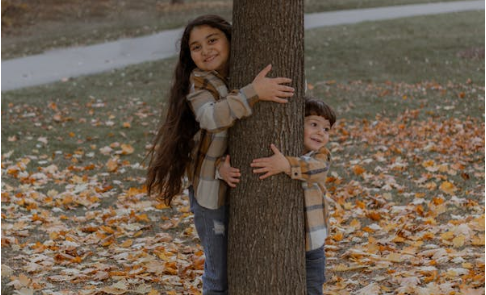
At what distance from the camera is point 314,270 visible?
3.62 meters

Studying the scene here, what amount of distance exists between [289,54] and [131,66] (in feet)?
39.2

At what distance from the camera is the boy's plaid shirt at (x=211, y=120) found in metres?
3.17

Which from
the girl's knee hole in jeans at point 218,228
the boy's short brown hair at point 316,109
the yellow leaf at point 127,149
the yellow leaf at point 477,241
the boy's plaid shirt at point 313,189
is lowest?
the yellow leaf at point 477,241

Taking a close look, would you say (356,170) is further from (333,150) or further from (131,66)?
(131,66)

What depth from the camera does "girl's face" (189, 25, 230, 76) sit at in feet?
11.3

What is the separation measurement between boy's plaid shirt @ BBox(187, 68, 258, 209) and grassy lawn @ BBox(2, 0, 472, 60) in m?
15.1

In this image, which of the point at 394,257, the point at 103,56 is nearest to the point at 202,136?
the point at 394,257

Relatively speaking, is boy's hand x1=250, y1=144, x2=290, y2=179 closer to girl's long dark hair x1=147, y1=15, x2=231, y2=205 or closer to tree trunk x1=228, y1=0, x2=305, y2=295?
tree trunk x1=228, y1=0, x2=305, y2=295

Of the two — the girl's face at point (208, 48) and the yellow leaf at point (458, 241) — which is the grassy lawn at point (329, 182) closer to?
the yellow leaf at point (458, 241)

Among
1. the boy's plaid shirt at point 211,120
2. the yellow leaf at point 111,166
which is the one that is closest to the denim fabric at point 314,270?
the boy's plaid shirt at point 211,120

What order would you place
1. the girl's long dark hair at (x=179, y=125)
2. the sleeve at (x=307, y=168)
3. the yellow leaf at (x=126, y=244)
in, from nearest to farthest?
the sleeve at (x=307, y=168) → the girl's long dark hair at (x=179, y=125) → the yellow leaf at (x=126, y=244)

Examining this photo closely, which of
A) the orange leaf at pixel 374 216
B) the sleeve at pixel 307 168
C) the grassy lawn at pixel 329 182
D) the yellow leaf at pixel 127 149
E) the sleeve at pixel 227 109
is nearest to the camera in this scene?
the sleeve at pixel 227 109

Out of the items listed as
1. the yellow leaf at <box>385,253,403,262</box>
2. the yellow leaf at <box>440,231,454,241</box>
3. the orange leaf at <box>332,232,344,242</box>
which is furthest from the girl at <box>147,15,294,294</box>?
the yellow leaf at <box>440,231,454,241</box>

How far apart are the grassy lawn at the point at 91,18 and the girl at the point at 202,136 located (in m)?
14.9
